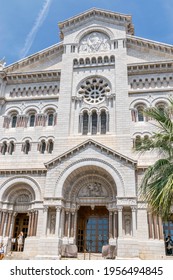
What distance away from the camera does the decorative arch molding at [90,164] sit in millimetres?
22531

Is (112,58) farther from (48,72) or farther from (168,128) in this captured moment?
(168,128)

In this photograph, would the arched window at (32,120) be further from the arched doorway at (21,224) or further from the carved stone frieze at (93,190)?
the arched doorway at (21,224)

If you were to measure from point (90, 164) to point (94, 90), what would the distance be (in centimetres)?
993

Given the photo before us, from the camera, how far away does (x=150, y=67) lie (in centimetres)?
2878

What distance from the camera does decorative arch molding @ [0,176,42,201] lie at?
24.9 metres

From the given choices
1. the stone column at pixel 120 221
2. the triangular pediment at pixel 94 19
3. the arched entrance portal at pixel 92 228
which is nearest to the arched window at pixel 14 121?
the arched entrance portal at pixel 92 228

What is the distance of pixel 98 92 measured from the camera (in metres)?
29.3

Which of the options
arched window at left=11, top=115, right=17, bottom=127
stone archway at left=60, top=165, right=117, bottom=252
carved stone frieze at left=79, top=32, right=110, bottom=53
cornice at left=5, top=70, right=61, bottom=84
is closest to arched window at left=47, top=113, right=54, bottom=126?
arched window at left=11, top=115, right=17, bottom=127

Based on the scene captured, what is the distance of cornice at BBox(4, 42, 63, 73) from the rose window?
644 centimetres

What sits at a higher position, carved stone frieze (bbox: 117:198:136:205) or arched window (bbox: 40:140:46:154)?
arched window (bbox: 40:140:46:154)

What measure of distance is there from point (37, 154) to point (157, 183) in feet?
54.1

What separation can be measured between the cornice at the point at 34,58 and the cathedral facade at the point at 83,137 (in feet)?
0.39

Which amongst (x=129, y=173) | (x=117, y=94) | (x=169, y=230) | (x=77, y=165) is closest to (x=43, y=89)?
(x=117, y=94)

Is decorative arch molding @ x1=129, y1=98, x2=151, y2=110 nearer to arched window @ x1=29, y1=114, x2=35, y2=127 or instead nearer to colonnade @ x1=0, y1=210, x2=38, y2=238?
arched window @ x1=29, y1=114, x2=35, y2=127
